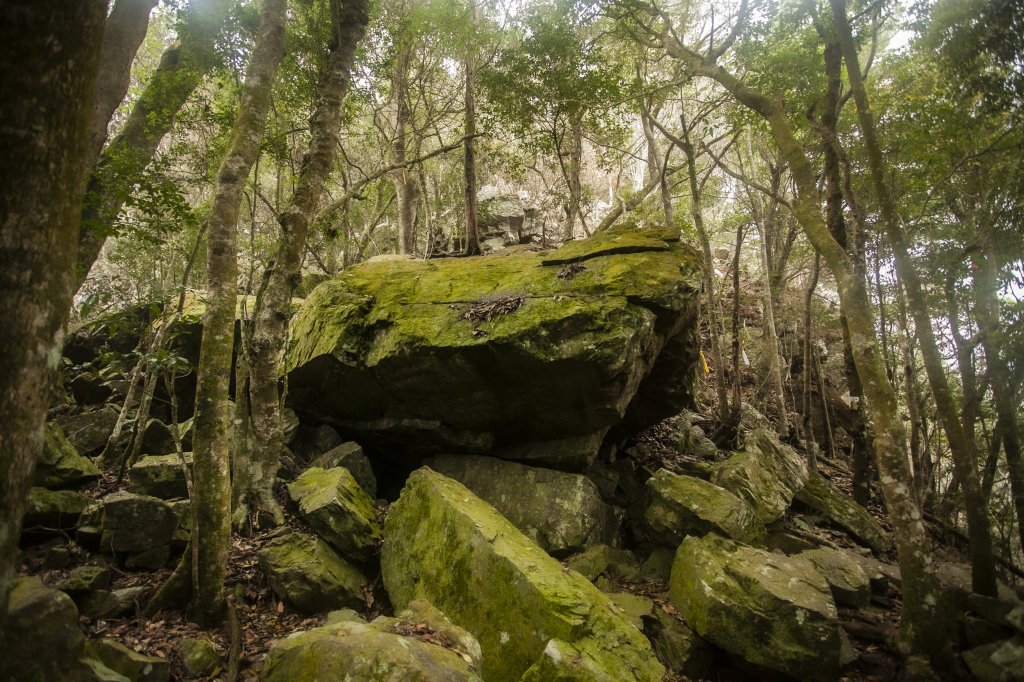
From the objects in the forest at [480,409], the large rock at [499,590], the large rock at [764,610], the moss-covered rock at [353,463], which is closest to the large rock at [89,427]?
the forest at [480,409]

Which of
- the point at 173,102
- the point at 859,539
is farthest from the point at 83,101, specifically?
the point at 859,539

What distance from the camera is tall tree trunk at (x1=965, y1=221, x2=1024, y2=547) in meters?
7.93

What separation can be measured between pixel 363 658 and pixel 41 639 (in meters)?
2.34

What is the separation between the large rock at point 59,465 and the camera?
20.9 ft

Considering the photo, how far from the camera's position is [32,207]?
186 cm

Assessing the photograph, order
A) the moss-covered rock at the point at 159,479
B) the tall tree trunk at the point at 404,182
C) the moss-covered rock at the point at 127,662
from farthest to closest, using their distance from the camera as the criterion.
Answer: the tall tree trunk at the point at 404,182 < the moss-covered rock at the point at 159,479 < the moss-covered rock at the point at 127,662

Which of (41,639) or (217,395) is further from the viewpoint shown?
(217,395)

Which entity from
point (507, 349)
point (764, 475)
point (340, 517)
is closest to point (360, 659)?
point (340, 517)

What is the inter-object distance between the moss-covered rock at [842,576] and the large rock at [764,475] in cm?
101

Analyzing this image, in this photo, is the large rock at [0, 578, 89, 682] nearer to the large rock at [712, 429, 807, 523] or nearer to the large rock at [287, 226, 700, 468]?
the large rock at [287, 226, 700, 468]

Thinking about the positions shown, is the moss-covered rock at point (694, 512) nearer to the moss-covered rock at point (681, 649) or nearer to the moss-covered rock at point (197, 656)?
the moss-covered rock at point (681, 649)

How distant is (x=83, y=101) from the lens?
204 cm

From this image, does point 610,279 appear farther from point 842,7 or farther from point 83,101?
point 83,101

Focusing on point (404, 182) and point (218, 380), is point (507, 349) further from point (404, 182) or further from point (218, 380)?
point (404, 182)
